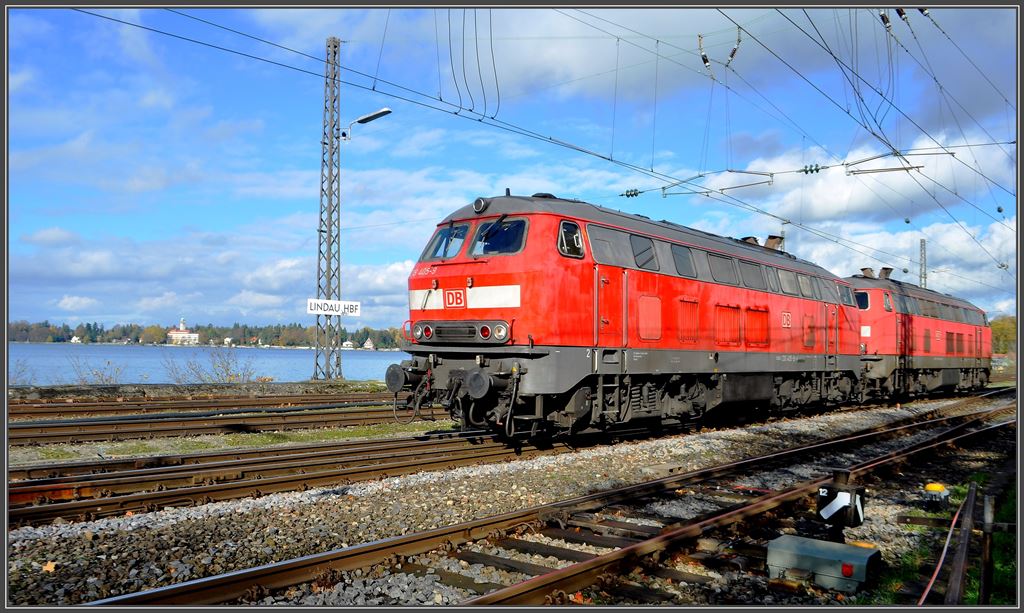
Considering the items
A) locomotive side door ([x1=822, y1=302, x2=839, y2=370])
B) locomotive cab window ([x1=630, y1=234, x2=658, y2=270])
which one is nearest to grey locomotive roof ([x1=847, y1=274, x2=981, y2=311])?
locomotive side door ([x1=822, y1=302, x2=839, y2=370])

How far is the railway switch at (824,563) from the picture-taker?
5.74 m

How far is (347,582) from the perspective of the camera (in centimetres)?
564

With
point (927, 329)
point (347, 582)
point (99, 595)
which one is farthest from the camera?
point (927, 329)

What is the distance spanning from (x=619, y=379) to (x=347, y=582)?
743 centimetres

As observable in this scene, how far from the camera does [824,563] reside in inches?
231

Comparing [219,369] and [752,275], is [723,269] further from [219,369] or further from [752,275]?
[219,369]

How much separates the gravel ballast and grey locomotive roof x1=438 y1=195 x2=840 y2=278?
13.4 feet

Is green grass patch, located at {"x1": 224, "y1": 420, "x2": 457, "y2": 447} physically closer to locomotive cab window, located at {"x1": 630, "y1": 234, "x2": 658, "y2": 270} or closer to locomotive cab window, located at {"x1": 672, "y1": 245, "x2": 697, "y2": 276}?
Result: locomotive cab window, located at {"x1": 630, "y1": 234, "x2": 658, "y2": 270}

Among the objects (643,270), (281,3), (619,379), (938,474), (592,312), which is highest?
(281,3)

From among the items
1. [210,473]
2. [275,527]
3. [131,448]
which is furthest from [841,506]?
[131,448]

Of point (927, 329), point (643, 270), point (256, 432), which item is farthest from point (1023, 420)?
point (927, 329)

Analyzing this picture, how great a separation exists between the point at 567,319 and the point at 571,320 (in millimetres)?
100

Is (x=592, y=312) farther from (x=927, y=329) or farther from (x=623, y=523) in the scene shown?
(x=927, y=329)

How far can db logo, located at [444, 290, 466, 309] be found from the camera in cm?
1149
